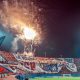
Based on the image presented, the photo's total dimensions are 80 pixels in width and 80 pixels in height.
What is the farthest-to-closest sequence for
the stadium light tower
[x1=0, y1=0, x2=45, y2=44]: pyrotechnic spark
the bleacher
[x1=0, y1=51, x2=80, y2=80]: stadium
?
1. the bleacher
2. [x1=0, y1=51, x2=80, y2=80]: stadium
3. the stadium light tower
4. [x1=0, y1=0, x2=45, y2=44]: pyrotechnic spark

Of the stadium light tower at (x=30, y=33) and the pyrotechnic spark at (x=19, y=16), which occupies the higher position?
the pyrotechnic spark at (x=19, y=16)

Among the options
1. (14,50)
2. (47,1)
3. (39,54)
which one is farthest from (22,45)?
(47,1)

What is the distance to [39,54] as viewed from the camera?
48.3 ft

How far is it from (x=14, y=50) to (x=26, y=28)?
185cm

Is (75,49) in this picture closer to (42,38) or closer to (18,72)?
(42,38)

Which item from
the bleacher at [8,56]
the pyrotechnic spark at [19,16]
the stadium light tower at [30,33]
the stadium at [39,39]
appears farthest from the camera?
the bleacher at [8,56]

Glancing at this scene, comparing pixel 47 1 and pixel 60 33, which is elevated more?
pixel 47 1

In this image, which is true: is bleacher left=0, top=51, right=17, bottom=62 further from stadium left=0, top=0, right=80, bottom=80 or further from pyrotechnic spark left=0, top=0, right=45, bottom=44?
pyrotechnic spark left=0, top=0, right=45, bottom=44

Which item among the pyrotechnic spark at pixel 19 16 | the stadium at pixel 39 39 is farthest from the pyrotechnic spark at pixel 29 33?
the pyrotechnic spark at pixel 19 16

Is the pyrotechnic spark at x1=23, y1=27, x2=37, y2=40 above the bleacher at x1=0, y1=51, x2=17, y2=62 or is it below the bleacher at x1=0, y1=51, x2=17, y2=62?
above

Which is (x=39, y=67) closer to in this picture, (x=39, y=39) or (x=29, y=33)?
(x=39, y=39)

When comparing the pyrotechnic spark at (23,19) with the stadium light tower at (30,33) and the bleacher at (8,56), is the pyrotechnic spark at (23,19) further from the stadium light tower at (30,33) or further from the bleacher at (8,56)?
the bleacher at (8,56)

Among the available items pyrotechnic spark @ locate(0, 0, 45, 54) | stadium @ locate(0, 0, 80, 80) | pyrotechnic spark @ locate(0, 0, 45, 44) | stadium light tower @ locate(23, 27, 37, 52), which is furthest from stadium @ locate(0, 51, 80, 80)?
pyrotechnic spark @ locate(0, 0, 45, 44)

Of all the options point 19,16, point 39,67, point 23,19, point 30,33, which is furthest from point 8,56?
point 19,16
